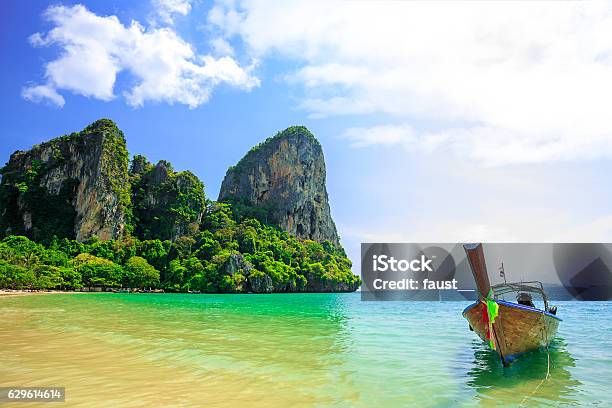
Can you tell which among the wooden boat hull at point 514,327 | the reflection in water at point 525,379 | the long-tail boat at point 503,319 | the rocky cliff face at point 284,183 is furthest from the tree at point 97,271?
the long-tail boat at point 503,319

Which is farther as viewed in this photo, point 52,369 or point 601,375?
point 601,375

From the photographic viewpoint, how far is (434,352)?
11156mm

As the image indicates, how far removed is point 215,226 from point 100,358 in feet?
262

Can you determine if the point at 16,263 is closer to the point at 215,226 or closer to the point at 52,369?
the point at 215,226

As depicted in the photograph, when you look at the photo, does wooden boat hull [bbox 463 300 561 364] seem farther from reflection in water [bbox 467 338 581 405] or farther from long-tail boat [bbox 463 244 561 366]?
reflection in water [bbox 467 338 581 405]

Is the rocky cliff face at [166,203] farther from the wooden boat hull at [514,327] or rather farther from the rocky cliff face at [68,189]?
the wooden boat hull at [514,327]

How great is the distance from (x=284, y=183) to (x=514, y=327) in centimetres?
10113

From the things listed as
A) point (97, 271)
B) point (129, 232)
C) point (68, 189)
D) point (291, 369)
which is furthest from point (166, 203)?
point (291, 369)

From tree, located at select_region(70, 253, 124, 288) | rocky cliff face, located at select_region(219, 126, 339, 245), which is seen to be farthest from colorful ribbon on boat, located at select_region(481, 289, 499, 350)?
rocky cliff face, located at select_region(219, 126, 339, 245)

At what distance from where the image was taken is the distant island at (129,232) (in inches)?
2526

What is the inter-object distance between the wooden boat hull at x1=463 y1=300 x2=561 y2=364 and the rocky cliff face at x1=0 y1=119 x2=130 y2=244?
253 ft

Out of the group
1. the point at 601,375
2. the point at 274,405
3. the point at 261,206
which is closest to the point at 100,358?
the point at 274,405

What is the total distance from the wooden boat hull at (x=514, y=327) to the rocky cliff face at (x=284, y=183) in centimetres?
9553

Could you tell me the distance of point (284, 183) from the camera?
359ft
